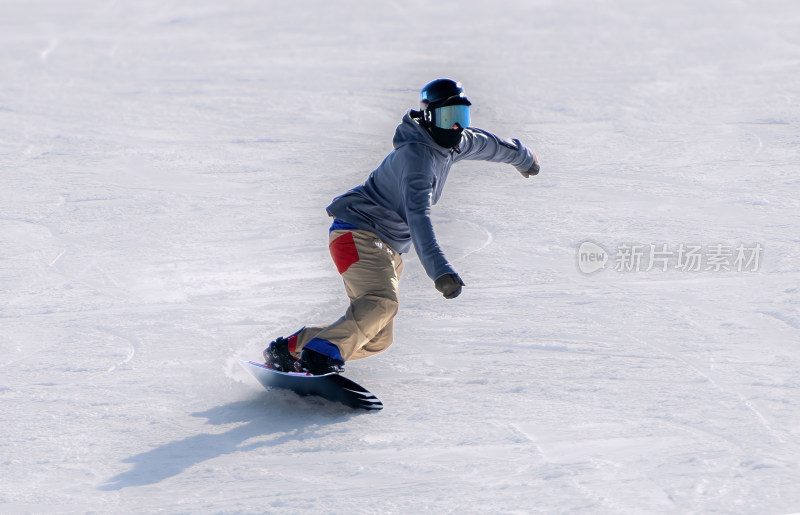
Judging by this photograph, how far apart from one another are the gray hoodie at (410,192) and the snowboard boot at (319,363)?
581 mm

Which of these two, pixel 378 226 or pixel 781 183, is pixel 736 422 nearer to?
pixel 378 226

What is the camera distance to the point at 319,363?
4.07 metres

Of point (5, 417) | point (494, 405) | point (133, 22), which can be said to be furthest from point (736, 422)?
point (133, 22)

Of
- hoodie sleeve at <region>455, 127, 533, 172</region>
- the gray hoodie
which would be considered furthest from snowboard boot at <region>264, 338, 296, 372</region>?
hoodie sleeve at <region>455, 127, 533, 172</region>

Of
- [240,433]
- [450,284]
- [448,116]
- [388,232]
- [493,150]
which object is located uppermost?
[448,116]

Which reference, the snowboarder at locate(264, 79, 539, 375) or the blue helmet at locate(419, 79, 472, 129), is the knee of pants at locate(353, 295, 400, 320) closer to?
the snowboarder at locate(264, 79, 539, 375)

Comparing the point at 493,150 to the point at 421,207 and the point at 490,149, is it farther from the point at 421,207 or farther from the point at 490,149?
the point at 421,207

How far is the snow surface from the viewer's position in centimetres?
354

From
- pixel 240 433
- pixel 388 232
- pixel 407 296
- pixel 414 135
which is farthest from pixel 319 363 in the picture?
pixel 407 296

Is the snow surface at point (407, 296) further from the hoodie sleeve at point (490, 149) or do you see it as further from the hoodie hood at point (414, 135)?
the hoodie hood at point (414, 135)

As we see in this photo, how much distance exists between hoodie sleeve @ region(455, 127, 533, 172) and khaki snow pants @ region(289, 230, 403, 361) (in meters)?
0.57

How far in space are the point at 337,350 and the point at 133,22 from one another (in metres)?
→ 14.1

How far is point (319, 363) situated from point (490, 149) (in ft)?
4.33

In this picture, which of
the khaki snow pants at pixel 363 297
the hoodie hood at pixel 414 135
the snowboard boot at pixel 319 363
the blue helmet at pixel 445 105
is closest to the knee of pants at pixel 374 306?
the khaki snow pants at pixel 363 297
